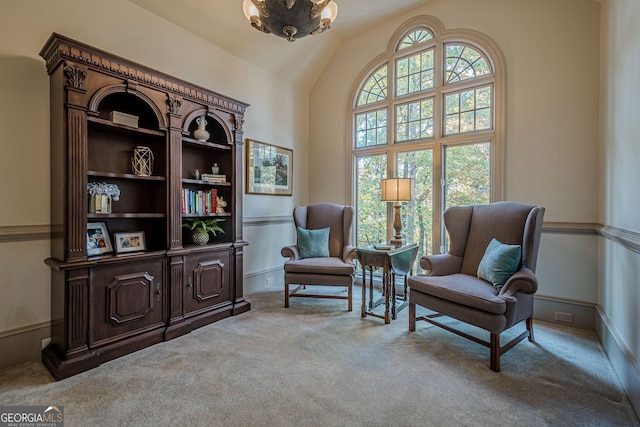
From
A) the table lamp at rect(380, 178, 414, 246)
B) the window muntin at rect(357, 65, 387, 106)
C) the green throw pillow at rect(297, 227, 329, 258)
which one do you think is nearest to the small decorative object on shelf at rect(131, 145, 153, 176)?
the green throw pillow at rect(297, 227, 329, 258)

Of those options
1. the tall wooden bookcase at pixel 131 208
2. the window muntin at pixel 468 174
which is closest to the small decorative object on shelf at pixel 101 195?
the tall wooden bookcase at pixel 131 208

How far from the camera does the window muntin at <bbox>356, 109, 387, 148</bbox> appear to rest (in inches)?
164

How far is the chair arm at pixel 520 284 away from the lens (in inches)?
83.6

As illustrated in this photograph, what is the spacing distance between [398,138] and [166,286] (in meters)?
3.25

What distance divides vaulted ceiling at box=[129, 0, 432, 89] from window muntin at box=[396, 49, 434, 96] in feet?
1.94

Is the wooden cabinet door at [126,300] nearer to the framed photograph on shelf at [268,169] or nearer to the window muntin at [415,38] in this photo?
the framed photograph on shelf at [268,169]

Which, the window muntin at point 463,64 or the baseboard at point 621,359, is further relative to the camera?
the window muntin at point 463,64

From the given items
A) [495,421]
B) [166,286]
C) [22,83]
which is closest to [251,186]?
[166,286]

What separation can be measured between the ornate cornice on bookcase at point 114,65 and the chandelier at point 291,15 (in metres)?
0.97

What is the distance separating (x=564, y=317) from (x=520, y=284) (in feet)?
4.17

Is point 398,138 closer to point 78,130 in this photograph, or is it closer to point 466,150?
point 466,150

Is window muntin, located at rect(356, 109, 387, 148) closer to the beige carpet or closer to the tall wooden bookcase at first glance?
the tall wooden bookcase

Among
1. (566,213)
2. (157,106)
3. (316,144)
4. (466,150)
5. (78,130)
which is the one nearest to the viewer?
(78,130)

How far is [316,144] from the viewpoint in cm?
476
